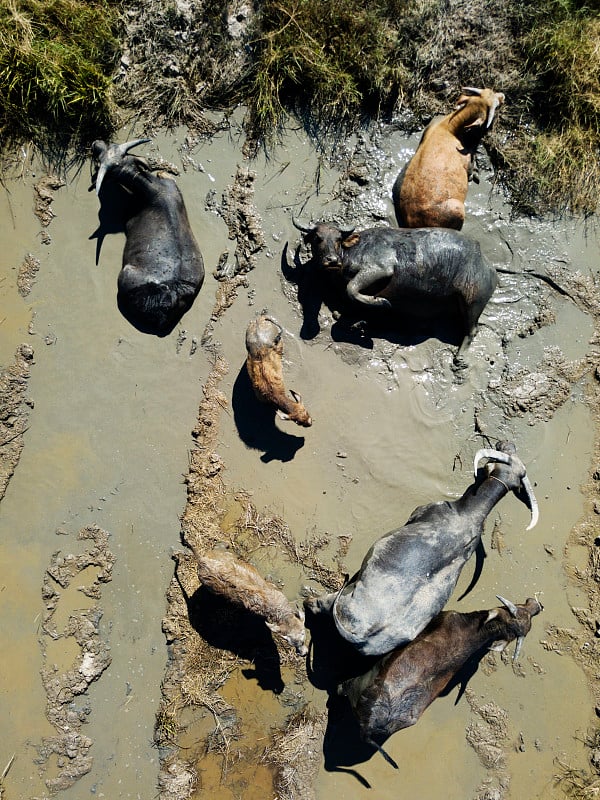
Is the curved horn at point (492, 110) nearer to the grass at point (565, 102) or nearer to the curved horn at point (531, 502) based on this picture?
the grass at point (565, 102)

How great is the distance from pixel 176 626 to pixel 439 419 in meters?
4.12

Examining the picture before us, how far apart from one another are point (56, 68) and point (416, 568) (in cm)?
721

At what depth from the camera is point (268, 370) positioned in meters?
6.06

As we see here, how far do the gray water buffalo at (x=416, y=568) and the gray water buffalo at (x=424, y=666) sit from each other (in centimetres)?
22

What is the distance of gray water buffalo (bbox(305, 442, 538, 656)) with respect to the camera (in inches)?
224

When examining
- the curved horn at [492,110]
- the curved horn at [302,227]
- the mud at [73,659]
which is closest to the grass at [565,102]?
the curved horn at [492,110]

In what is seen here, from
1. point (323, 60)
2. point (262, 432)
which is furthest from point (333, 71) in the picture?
point (262, 432)

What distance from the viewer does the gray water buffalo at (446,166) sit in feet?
20.8

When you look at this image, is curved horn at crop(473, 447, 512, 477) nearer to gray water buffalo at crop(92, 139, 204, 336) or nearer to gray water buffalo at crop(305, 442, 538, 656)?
gray water buffalo at crop(305, 442, 538, 656)

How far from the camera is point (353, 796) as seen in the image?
254 inches

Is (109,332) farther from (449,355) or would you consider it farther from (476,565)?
(476,565)

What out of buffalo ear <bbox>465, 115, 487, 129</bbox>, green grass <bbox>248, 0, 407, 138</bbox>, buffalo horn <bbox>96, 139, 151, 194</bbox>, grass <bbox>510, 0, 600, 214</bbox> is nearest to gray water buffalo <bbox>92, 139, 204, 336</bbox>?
buffalo horn <bbox>96, 139, 151, 194</bbox>

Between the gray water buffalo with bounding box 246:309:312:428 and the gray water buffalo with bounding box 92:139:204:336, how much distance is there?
1.07m

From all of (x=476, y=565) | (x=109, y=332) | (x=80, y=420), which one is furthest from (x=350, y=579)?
(x=109, y=332)
